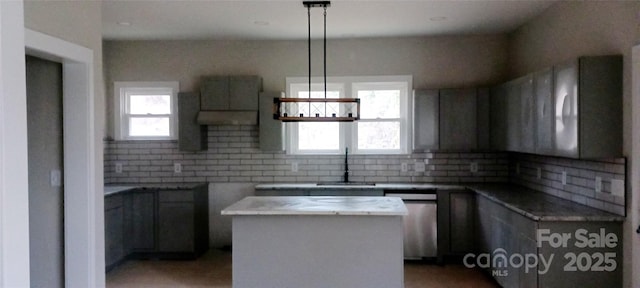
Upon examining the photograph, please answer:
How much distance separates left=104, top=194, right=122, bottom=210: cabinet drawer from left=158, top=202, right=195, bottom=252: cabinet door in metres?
0.44

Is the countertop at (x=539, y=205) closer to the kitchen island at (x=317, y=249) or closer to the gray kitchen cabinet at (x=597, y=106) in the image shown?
the gray kitchen cabinet at (x=597, y=106)

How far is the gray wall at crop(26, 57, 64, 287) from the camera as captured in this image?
3275 millimetres

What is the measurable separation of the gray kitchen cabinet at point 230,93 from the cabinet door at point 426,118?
194 centimetres

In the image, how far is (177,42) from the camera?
19.6ft

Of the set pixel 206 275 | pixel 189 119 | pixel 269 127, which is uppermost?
pixel 189 119

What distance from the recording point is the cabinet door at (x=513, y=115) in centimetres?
456

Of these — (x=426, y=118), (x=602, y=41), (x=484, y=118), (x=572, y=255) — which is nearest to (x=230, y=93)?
(x=426, y=118)

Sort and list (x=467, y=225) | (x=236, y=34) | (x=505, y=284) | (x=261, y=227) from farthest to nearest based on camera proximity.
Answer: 1. (x=236, y=34)
2. (x=467, y=225)
3. (x=505, y=284)
4. (x=261, y=227)

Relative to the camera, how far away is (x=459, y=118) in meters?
5.48

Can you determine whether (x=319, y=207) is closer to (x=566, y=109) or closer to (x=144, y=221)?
(x=566, y=109)

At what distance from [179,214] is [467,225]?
3295mm

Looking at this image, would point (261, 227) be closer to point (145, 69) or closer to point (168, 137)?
point (168, 137)

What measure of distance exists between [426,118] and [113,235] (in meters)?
3.80

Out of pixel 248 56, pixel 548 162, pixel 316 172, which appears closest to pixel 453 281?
pixel 548 162
